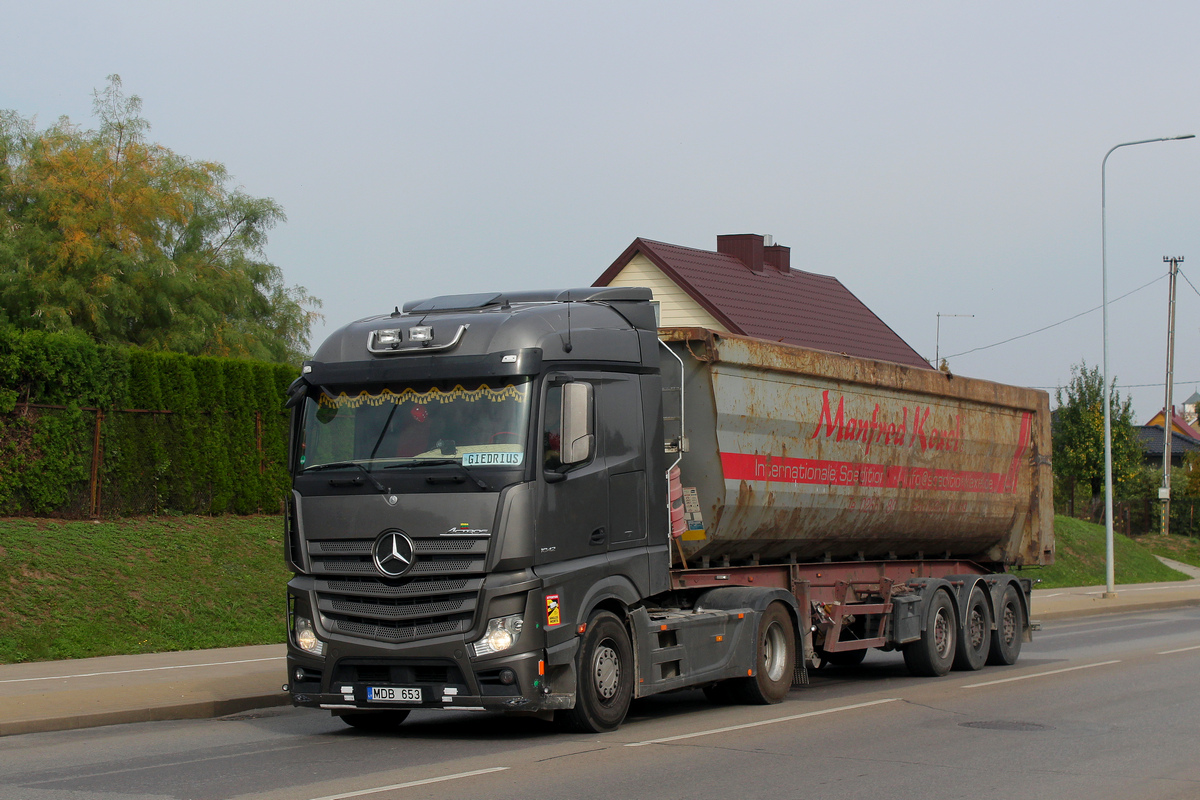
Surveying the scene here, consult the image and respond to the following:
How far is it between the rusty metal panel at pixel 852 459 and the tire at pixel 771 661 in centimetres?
65

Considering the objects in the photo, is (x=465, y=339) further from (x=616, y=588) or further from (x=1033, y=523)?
(x=1033, y=523)

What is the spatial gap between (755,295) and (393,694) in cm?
3009

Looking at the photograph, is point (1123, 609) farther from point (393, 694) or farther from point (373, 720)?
point (393, 694)

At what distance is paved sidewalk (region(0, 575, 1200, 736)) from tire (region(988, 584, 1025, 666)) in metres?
8.98

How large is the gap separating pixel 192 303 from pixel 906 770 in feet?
89.3

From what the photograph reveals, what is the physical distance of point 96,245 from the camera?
29359 millimetres

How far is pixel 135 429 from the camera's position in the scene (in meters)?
20.5

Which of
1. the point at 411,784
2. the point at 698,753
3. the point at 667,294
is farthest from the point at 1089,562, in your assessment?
the point at 411,784

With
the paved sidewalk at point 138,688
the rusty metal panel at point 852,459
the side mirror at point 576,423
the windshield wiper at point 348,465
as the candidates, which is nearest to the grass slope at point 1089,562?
the rusty metal panel at point 852,459

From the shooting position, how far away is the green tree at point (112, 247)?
2886 cm

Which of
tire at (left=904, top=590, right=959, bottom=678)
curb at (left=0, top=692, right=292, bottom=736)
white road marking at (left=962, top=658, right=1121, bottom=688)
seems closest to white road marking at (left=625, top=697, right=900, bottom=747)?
white road marking at (left=962, top=658, right=1121, bottom=688)

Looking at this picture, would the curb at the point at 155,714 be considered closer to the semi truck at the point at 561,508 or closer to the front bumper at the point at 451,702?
the semi truck at the point at 561,508

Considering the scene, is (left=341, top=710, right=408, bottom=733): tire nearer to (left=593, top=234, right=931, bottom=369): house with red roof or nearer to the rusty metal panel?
the rusty metal panel

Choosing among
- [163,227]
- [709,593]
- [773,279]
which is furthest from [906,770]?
[773,279]
